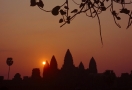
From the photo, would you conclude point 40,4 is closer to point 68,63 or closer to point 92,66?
point 68,63

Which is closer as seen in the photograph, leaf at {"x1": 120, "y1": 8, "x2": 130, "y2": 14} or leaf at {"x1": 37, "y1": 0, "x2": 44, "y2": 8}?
leaf at {"x1": 37, "y1": 0, "x2": 44, "y2": 8}

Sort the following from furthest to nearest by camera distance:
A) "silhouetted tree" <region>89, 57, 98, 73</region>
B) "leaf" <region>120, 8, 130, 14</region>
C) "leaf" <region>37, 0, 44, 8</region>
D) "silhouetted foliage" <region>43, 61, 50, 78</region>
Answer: "silhouetted tree" <region>89, 57, 98, 73</region>, "silhouetted foliage" <region>43, 61, 50, 78</region>, "leaf" <region>120, 8, 130, 14</region>, "leaf" <region>37, 0, 44, 8</region>

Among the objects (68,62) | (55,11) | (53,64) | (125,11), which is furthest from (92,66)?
(55,11)

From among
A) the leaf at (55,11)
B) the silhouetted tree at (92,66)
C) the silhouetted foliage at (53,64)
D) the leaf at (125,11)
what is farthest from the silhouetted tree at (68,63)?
the leaf at (55,11)

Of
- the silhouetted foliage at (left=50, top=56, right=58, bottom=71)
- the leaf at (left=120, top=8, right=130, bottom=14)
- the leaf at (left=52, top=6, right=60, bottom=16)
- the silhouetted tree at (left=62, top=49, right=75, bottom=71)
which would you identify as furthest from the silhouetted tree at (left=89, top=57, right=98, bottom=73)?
the leaf at (left=52, top=6, right=60, bottom=16)

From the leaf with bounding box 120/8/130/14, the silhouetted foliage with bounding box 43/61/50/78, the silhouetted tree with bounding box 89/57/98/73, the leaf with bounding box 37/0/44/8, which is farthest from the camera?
the silhouetted tree with bounding box 89/57/98/73

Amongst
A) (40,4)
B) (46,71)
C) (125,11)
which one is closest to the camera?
(40,4)

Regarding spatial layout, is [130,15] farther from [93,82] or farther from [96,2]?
[93,82]

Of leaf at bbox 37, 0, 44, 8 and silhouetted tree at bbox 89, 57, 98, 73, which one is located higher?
silhouetted tree at bbox 89, 57, 98, 73

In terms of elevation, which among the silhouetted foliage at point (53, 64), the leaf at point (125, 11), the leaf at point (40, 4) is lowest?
the leaf at point (125, 11)

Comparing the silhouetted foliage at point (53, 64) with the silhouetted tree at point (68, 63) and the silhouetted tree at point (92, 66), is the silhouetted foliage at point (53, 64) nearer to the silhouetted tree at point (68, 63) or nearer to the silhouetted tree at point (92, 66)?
the silhouetted tree at point (68, 63)

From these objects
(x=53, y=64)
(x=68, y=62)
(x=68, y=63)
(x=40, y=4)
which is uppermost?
(x=68, y=62)

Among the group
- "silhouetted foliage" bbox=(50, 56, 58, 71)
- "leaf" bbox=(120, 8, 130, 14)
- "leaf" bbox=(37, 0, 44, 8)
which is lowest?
"leaf" bbox=(120, 8, 130, 14)

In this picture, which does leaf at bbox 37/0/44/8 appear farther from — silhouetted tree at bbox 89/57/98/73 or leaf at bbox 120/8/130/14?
silhouetted tree at bbox 89/57/98/73
